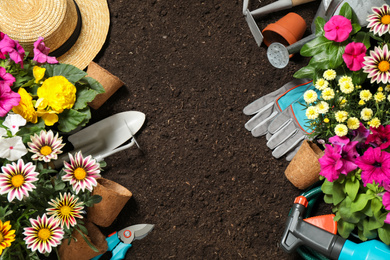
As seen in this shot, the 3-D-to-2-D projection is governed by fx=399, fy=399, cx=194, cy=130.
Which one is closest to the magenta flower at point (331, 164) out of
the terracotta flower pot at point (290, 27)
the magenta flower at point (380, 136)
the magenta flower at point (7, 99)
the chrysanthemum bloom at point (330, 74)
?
the magenta flower at point (380, 136)

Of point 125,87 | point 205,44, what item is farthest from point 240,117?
point 125,87

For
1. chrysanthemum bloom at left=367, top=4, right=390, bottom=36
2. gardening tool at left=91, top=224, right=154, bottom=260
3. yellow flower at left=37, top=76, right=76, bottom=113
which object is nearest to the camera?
chrysanthemum bloom at left=367, top=4, right=390, bottom=36

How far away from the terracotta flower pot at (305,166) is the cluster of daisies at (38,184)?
78 centimetres

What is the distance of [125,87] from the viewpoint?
178 cm

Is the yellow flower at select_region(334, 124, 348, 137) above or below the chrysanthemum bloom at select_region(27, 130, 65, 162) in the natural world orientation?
below

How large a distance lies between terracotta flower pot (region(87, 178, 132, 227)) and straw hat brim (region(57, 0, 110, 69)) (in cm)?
52

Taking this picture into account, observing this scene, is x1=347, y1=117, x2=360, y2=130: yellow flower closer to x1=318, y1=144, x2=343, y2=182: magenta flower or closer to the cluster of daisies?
x1=318, y1=144, x2=343, y2=182: magenta flower

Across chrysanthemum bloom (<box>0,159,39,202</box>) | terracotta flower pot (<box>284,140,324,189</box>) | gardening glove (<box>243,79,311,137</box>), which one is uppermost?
chrysanthemum bloom (<box>0,159,39,202</box>)

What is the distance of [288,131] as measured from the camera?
1.68 metres

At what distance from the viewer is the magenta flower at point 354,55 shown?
127 centimetres

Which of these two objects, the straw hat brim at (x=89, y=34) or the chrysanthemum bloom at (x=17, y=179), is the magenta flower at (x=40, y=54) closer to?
the straw hat brim at (x=89, y=34)

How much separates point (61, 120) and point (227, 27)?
0.86 meters

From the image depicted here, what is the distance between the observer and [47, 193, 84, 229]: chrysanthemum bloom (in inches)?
47.4

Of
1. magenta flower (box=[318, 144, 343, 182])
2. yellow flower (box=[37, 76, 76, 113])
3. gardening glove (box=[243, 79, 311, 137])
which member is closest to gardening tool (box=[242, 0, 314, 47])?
gardening glove (box=[243, 79, 311, 137])
